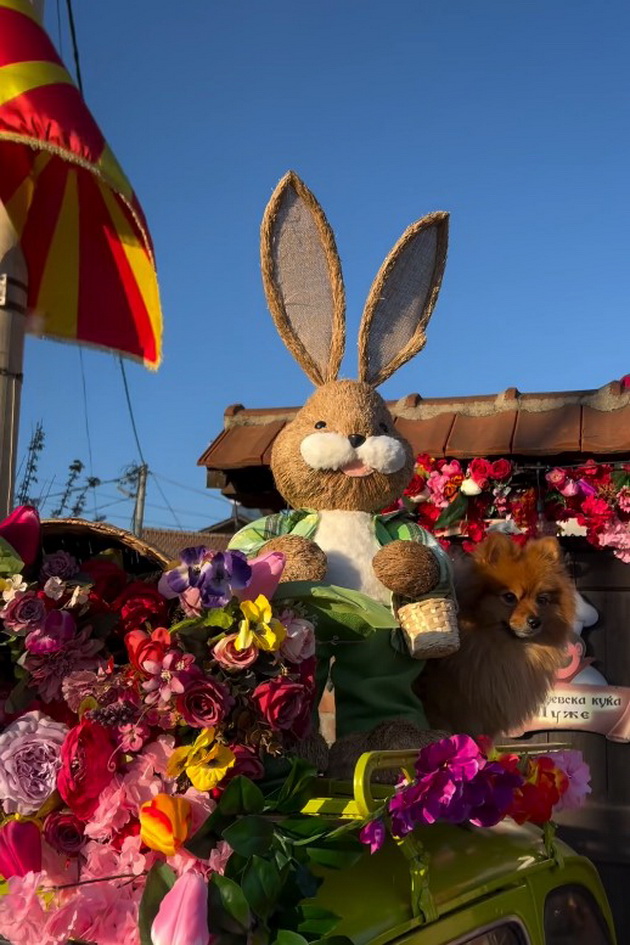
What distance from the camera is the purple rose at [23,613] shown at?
1.52 meters

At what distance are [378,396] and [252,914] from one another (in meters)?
1.92

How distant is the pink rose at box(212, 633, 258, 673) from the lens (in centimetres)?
153

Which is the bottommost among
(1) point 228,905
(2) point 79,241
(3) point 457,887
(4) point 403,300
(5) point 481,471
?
(3) point 457,887

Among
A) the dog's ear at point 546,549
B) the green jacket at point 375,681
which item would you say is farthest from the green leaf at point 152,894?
the dog's ear at point 546,549

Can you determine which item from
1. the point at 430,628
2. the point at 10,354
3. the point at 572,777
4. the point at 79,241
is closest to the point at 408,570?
the point at 430,628

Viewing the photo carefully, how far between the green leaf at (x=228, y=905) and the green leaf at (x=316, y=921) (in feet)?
0.24

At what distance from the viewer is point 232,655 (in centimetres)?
154

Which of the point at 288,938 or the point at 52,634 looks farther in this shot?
the point at 52,634

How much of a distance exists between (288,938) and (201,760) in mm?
316

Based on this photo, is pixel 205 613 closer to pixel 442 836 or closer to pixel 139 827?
pixel 139 827

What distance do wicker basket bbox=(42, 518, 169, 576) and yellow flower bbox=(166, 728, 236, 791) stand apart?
0.50m

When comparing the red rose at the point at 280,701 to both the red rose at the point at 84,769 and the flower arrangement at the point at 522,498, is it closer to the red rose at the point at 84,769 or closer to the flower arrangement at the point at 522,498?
the red rose at the point at 84,769

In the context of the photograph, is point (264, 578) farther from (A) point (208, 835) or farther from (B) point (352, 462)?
(B) point (352, 462)

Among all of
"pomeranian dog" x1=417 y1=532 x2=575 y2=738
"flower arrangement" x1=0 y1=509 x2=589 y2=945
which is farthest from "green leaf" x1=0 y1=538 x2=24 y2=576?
"pomeranian dog" x1=417 y1=532 x2=575 y2=738
